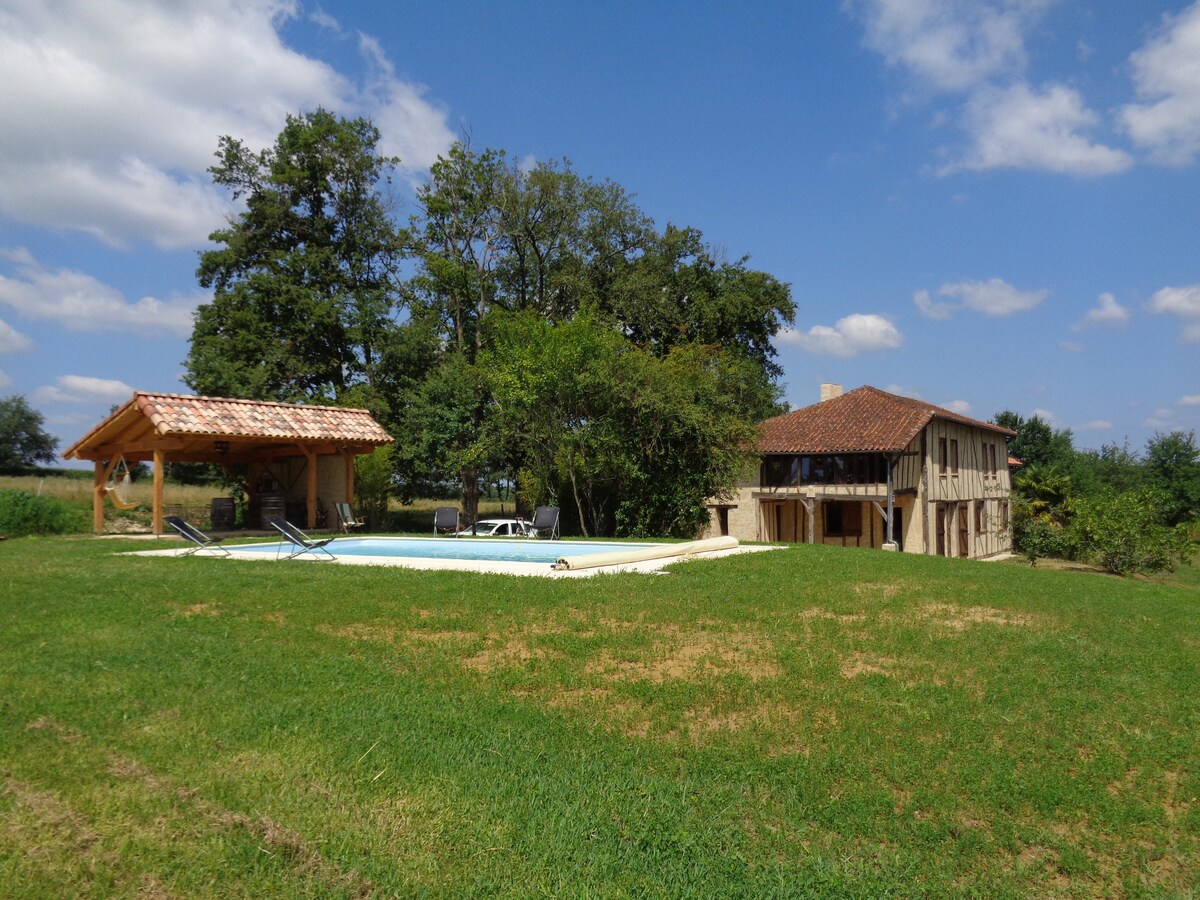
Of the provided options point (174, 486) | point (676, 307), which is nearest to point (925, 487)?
point (676, 307)

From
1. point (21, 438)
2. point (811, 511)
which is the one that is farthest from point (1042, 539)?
point (21, 438)

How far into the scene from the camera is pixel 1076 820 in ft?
16.0

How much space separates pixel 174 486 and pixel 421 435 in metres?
15.5

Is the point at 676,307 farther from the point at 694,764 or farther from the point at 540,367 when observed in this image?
the point at 694,764

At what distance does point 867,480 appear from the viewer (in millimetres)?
29547

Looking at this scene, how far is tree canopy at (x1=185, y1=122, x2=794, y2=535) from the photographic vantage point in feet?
100.0

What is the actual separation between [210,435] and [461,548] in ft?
21.7

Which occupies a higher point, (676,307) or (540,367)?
(676,307)

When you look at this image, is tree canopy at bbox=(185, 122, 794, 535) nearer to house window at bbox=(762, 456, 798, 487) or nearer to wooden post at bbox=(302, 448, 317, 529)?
house window at bbox=(762, 456, 798, 487)

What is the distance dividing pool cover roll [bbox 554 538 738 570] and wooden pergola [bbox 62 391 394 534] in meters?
10.3

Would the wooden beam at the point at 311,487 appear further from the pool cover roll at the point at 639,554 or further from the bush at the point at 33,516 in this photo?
the pool cover roll at the point at 639,554

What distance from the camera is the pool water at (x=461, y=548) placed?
614 inches

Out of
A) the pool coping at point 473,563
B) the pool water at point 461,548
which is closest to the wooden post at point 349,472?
the pool water at point 461,548

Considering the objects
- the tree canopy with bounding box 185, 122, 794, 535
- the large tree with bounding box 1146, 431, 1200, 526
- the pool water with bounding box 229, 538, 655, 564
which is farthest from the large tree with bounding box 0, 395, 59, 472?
the large tree with bounding box 1146, 431, 1200, 526
